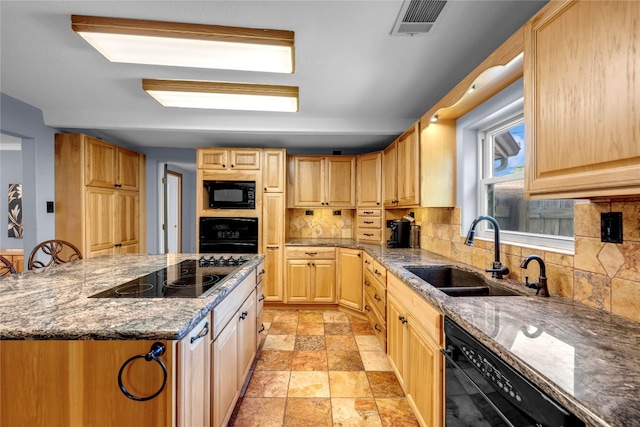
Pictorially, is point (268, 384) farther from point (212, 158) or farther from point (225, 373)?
point (212, 158)

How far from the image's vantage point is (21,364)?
900mm

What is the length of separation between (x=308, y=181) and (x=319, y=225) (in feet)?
2.40

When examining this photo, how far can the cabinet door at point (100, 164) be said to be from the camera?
3.15 meters

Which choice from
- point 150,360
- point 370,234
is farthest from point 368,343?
point 150,360

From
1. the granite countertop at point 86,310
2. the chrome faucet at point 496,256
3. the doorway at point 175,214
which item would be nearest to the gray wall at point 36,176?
the granite countertop at point 86,310

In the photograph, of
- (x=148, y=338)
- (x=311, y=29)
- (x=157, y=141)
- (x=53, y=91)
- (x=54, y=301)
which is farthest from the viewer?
(x=157, y=141)

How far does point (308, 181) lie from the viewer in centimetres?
380

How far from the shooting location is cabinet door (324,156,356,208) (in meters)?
3.78

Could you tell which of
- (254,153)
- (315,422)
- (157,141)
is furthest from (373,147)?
(315,422)

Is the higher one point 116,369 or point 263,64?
point 263,64

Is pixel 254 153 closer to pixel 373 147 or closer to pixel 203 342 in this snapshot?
pixel 373 147

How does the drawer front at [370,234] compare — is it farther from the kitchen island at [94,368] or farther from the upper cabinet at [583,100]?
the kitchen island at [94,368]

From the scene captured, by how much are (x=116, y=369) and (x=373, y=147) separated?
3.77 metres

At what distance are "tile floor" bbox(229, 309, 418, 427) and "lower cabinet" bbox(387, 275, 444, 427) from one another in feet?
0.65
